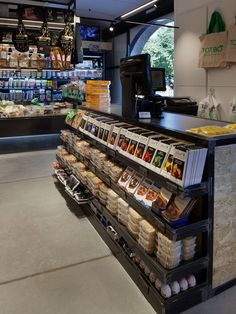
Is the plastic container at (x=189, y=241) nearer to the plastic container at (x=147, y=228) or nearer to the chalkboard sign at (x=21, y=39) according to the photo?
the plastic container at (x=147, y=228)

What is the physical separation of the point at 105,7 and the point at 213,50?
5.07m

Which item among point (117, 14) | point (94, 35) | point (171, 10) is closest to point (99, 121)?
point (171, 10)

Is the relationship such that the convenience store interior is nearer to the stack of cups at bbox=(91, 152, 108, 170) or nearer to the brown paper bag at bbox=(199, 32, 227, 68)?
the brown paper bag at bbox=(199, 32, 227, 68)

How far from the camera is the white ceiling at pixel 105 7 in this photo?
8.23m

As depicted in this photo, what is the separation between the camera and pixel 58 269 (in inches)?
92.9

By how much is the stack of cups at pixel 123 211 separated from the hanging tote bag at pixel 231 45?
3311 mm

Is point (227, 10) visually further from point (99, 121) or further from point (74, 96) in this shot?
point (99, 121)

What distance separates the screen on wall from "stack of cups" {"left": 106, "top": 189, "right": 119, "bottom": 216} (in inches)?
376

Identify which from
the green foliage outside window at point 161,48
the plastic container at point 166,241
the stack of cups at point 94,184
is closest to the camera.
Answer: the plastic container at point 166,241

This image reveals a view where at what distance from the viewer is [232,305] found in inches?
75.9

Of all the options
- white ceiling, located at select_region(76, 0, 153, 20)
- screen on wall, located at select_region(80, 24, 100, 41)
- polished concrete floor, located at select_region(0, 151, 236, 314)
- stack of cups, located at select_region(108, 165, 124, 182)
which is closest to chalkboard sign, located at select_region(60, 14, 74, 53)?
white ceiling, located at select_region(76, 0, 153, 20)

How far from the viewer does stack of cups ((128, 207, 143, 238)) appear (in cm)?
212

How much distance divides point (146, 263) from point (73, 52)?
18.6 feet

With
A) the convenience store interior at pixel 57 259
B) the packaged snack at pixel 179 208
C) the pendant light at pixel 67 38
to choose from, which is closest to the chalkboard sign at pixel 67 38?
the pendant light at pixel 67 38
